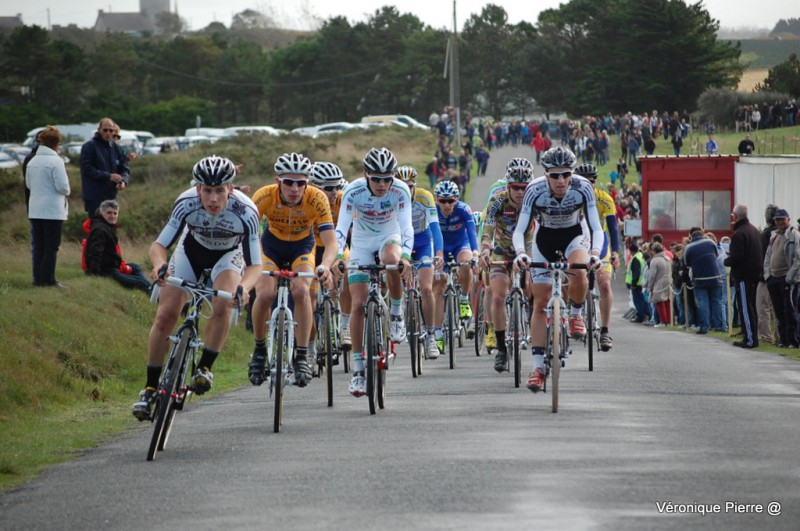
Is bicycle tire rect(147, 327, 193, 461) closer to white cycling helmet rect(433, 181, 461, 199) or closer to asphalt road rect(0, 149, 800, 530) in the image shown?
asphalt road rect(0, 149, 800, 530)

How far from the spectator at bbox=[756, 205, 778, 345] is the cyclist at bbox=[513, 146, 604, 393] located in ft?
28.7

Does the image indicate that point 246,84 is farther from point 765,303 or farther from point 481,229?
point 481,229

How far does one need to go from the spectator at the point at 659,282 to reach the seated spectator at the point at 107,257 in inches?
467

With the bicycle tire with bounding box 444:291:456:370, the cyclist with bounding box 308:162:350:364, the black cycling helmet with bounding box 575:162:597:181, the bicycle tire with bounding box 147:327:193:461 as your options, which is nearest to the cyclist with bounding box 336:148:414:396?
the cyclist with bounding box 308:162:350:364

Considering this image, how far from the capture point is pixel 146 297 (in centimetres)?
2162

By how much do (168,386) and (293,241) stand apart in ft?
11.2

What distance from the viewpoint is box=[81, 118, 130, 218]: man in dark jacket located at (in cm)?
1977

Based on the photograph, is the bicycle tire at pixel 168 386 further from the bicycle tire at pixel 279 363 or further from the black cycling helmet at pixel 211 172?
the black cycling helmet at pixel 211 172

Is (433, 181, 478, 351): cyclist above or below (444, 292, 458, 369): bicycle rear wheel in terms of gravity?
above

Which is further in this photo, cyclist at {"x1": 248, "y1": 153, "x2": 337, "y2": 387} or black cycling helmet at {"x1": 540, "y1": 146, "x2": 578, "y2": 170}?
black cycling helmet at {"x1": 540, "y1": 146, "x2": 578, "y2": 170}

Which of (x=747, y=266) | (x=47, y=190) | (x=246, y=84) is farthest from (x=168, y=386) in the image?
(x=246, y=84)

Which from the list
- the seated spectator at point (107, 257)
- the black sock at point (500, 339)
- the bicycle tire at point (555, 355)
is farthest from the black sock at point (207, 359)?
the seated spectator at point (107, 257)

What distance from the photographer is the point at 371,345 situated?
12484mm

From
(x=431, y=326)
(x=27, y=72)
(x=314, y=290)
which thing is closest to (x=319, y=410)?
(x=314, y=290)
